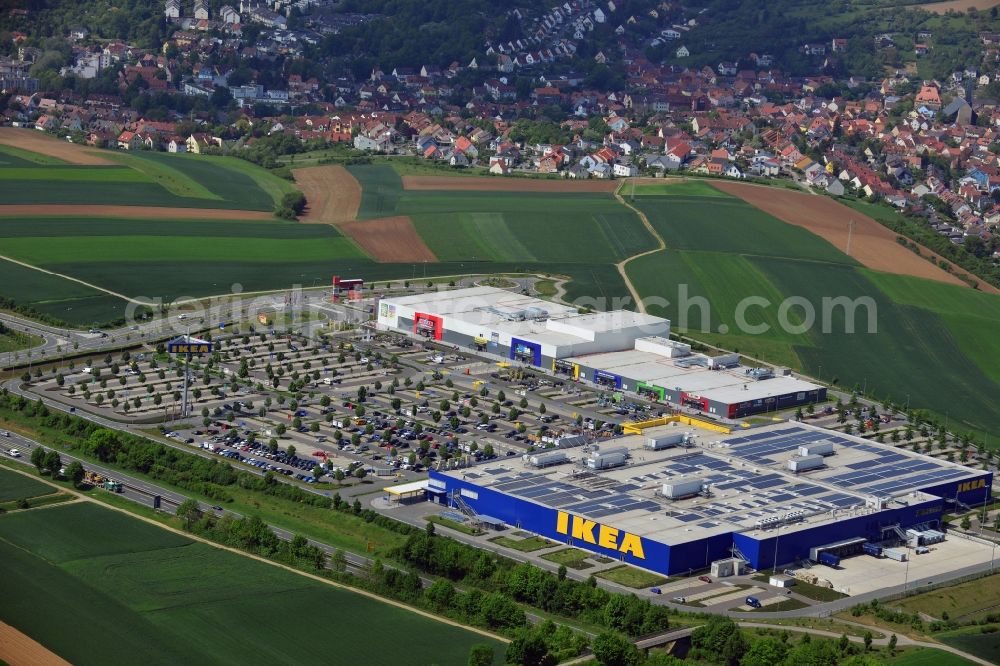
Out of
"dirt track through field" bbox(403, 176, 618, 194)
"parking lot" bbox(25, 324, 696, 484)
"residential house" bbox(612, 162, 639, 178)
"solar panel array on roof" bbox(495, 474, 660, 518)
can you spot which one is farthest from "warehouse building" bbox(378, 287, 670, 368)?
"residential house" bbox(612, 162, 639, 178)

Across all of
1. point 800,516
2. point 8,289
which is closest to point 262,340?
point 8,289

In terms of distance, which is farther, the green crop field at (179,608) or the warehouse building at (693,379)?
the warehouse building at (693,379)

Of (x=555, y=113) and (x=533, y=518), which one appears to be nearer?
(x=533, y=518)

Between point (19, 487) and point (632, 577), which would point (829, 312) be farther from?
point (19, 487)

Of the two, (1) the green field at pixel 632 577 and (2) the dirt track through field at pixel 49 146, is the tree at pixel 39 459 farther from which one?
(2) the dirt track through field at pixel 49 146

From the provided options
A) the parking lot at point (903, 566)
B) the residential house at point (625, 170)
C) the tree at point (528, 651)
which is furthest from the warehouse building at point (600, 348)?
the residential house at point (625, 170)

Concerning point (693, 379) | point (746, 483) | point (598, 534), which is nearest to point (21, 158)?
point (693, 379)

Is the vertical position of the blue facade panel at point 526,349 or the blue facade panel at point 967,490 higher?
the blue facade panel at point 526,349
